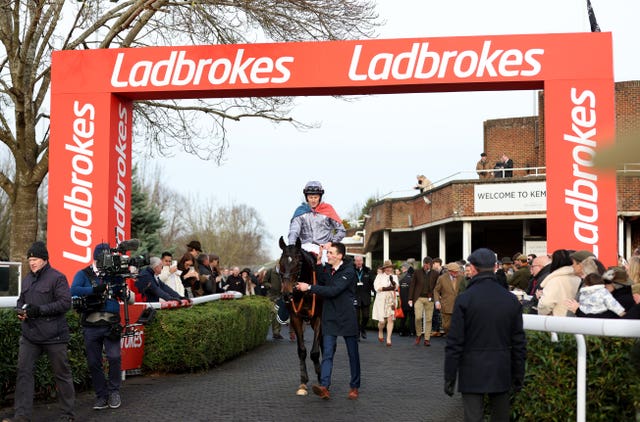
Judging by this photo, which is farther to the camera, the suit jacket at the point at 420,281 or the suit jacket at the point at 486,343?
the suit jacket at the point at 420,281

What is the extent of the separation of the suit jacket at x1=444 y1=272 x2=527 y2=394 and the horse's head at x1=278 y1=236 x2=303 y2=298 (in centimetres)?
409

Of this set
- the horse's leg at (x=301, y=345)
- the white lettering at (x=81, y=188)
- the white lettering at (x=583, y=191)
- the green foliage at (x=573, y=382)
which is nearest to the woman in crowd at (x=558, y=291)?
the green foliage at (x=573, y=382)

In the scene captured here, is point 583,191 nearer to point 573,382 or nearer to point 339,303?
point 339,303

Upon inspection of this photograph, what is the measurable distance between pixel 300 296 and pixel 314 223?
3.61 ft

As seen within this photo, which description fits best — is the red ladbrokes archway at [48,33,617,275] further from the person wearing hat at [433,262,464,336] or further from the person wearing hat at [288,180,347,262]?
the person wearing hat at [433,262,464,336]

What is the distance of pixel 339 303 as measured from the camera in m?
9.59

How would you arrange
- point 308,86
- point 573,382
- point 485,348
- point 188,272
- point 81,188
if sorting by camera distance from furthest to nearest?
point 188,272, point 81,188, point 308,86, point 573,382, point 485,348

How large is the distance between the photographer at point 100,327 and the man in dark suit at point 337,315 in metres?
2.17

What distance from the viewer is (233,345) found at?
1383cm

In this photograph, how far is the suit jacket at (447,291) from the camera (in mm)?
17125

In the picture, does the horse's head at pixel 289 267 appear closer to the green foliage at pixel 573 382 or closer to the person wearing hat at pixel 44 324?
the person wearing hat at pixel 44 324

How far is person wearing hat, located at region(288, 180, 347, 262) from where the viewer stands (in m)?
10.6

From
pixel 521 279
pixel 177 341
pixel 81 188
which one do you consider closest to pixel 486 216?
pixel 521 279

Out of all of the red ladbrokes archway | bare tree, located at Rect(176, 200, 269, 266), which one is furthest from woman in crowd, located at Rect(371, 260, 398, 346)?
bare tree, located at Rect(176, 200, 269, 266)
